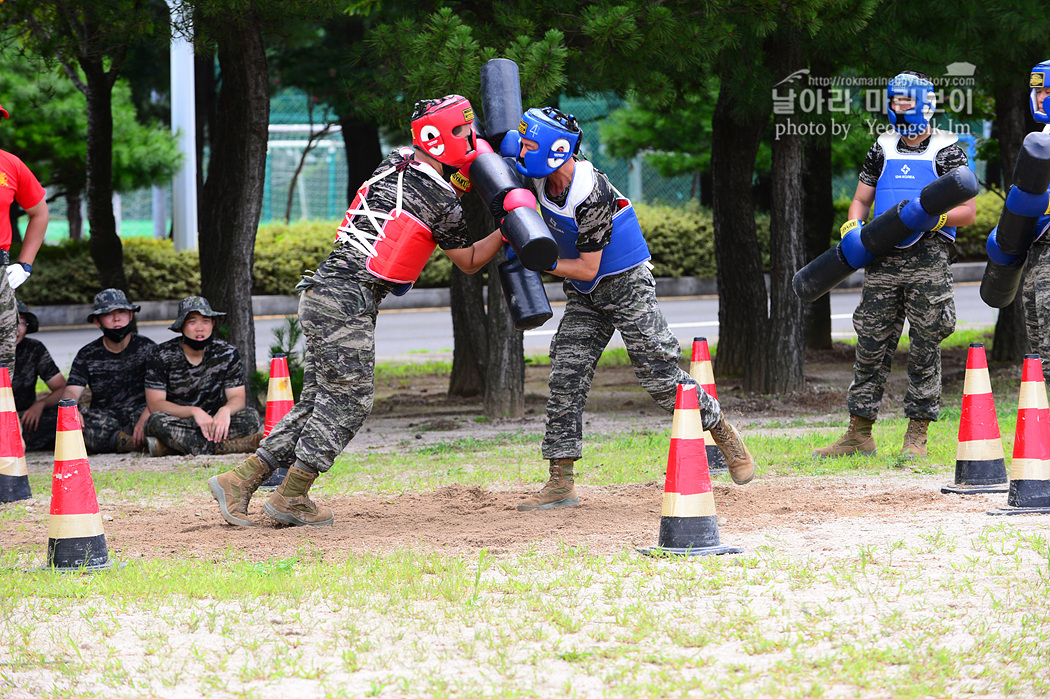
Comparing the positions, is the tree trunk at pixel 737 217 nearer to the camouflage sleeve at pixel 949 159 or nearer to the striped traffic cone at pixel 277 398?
the camouflage sleeve at pixel 949 159

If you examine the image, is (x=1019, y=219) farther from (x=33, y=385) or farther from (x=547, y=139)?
(x=33, y=385)

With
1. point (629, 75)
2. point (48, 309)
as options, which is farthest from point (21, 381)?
point (48, 309)

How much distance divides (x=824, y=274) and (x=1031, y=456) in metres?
1.84

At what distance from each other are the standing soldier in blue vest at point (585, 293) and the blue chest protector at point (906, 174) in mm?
1807

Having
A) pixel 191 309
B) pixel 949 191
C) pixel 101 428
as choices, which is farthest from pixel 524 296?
pixel 101 428

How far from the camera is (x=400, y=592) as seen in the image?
4.20 metres

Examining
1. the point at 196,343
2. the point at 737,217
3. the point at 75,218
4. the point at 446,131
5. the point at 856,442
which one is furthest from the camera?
the point at 75,218

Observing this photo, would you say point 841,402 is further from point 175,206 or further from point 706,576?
point 175,206

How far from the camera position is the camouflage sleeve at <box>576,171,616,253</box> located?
17.4ft

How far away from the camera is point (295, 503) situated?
5496 millimetres

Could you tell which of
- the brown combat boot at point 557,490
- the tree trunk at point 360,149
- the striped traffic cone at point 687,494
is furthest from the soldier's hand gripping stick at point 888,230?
the tree trunk at point 360,149

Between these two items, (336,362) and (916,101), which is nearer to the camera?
(336,362)

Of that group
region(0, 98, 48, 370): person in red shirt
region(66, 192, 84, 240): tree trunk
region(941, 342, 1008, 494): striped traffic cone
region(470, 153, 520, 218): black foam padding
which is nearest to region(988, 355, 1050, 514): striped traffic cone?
region(941, 342, 1008, 494): striped traffic cone

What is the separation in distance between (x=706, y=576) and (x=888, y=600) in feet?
2.22
